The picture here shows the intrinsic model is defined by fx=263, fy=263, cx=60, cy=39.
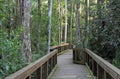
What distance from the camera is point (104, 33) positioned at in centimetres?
1280

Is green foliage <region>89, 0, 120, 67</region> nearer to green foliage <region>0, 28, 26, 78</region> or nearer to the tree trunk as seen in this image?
the tree trunk

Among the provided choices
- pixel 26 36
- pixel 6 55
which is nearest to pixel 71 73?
pixel 26 36

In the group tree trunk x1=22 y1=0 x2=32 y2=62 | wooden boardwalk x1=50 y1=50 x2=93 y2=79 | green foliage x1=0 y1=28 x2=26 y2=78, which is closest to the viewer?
green foliage x1=0 y1=28 x2=26 y2=78

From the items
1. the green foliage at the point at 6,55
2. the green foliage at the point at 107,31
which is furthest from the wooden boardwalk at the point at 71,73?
the green foliage at the point at 6,55

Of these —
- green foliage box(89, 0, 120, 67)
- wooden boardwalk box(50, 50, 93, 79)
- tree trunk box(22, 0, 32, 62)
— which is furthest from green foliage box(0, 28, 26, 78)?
green foliage box(89, 0, 120, 67)

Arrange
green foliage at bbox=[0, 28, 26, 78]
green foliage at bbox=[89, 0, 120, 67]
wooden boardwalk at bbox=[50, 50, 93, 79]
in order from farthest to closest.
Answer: green foliage at bbox=[89, 0, 120, 67] < wooden boardwalk at bbox=[50, 50, 93, 79] < green foliage at bbox=[0, 28, 26, 78]

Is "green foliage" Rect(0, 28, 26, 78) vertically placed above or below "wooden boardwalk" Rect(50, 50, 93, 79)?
above

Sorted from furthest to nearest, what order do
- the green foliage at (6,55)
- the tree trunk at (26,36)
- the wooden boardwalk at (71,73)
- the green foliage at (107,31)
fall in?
the green foliage at (107,31) < the wooden boardwalk at (71,73) < the tree trunk at (26,36) < the green foliage at (6,55)

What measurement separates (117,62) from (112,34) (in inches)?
59.6

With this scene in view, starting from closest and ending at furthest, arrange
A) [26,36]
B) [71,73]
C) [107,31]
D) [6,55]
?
[6,55], [26,36], [71,73], [107,31]

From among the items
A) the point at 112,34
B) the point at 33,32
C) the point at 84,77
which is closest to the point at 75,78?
the point at 84,77

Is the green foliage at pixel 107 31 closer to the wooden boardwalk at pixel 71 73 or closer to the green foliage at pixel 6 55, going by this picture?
the wooden boardwalk at pixel 71 73

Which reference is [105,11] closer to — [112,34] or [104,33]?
[104,33]

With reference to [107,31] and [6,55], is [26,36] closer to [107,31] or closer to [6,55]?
[6,55]
